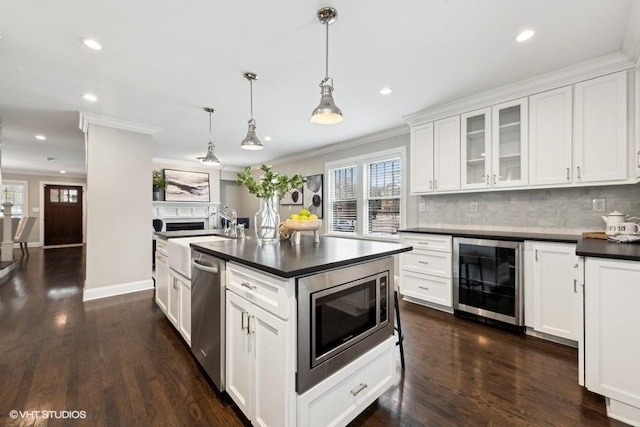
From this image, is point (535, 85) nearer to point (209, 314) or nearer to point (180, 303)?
point (209, 314)

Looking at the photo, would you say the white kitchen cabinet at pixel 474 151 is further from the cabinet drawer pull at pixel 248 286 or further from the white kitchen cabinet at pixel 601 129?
the cabinet drawer pull at pixel 248 286

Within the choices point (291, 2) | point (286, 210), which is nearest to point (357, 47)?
point (291, 2)

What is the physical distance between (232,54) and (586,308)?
119 inches

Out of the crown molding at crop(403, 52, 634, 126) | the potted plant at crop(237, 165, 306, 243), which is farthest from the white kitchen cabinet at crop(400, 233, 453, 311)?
the potted plant at crop(237, 165, 306, 243)

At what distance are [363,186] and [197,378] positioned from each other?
3615mm

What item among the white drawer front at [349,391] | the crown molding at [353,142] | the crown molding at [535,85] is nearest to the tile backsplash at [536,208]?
the crown molding at [535,85]

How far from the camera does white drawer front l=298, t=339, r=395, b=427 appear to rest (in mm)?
1242

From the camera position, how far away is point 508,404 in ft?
5.43

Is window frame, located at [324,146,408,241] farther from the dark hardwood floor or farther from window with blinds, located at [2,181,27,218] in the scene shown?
window with blinds, located at [2,181,27,218]

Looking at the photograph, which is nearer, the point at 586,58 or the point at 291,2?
the point at 291,2

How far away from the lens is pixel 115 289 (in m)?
3.82

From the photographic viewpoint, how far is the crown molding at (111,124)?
3.60 metres

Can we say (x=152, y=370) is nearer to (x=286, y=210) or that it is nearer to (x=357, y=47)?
(x=357, y=47)

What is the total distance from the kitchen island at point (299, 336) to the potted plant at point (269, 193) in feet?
1.69
